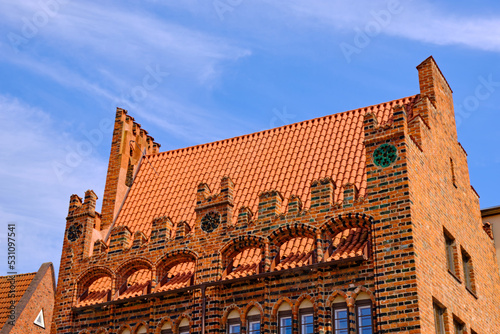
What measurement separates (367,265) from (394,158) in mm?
2999

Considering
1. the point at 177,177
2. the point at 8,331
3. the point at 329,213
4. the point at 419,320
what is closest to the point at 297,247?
the point at 329,213

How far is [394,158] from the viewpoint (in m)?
A: 21.2

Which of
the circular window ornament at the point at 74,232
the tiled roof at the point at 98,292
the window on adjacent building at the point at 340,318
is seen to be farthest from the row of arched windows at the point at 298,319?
the circular window ornament at the point at 74,232

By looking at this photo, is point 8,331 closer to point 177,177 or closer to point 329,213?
point 177,177

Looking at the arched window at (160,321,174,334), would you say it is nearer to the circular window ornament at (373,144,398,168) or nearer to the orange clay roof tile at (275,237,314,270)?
the orange clay roof tile at (275,237,314,270)

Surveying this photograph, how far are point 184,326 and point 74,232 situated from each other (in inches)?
230

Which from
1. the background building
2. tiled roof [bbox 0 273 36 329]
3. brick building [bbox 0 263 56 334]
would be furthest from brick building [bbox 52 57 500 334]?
tiled roof [bbox 0 273 36 329]

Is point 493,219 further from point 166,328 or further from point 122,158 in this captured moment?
point 122,158

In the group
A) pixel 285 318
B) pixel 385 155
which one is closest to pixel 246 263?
pixel 285 318

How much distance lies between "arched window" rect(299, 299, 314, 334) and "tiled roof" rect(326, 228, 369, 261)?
1.33 meters

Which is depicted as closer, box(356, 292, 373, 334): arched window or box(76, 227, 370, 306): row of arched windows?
box(356, 292, 373, 334): arched window

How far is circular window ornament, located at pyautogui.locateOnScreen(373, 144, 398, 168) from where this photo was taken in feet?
69.6

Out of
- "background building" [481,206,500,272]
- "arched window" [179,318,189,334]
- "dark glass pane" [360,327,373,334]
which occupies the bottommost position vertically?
"dark glass pane" [360,327,373,334]

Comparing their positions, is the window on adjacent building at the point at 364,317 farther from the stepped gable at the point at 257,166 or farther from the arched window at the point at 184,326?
the arched window at the point at 184,326
